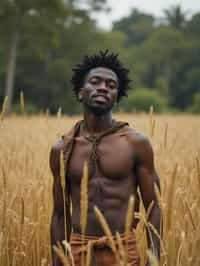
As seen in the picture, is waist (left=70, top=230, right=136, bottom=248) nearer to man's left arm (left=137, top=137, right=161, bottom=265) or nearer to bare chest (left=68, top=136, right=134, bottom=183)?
man's left arm (left=137, top=137, right=161, bottom=265)

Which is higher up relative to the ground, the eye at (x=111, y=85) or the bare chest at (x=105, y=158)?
the eye at (x=111, y=85)

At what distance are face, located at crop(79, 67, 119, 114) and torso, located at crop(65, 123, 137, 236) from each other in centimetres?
15

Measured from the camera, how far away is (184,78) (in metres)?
41.6

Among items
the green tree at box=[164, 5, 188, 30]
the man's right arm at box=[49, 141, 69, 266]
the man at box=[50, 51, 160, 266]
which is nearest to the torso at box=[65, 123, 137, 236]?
the man at box=[50, 51, 160, 266]

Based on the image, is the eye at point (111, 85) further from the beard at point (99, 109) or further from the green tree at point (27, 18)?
the green tree at point (27, 18)

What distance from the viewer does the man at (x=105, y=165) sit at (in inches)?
78.9

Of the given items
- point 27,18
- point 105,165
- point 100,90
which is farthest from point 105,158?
point 27,18

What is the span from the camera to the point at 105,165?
2025mm

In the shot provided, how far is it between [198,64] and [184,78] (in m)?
1.65

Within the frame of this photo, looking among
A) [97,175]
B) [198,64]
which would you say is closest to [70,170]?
[97,175]

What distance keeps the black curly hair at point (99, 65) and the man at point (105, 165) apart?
4 cm

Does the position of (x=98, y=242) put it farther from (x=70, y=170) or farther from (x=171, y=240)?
(x=171, y=240)

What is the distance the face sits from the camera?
1994 millimetres

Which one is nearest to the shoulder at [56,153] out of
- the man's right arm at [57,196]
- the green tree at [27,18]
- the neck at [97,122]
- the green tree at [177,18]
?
the man's right arm at [57,196]
